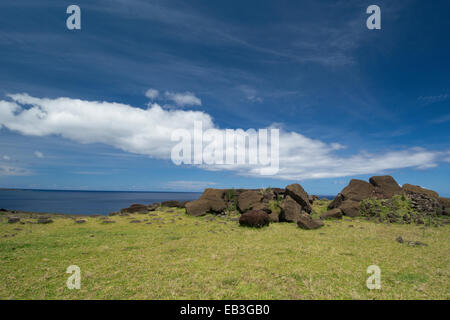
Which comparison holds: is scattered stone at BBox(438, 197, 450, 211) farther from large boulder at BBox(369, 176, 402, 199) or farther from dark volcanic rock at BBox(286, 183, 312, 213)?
dark volcanic rock at BBox(286, 183, 312, 213)

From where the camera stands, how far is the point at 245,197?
81.5ft

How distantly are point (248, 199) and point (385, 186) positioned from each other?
16.8 metres

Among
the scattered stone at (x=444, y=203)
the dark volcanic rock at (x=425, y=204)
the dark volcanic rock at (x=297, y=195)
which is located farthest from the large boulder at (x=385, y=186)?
the dark volcanic rock at (x=297, y=195)

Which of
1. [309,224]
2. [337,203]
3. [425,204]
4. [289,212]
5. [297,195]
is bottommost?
[309,224]

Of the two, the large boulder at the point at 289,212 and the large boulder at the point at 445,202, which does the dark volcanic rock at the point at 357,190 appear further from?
the large boulder at the point at 289,212

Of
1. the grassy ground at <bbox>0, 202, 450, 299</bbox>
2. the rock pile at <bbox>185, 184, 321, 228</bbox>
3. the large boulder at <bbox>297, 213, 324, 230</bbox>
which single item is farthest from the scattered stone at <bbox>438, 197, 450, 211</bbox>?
the large boulder at <bbox>297, 213, 324, 230</bbox>

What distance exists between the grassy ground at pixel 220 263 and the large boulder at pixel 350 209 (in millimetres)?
6492

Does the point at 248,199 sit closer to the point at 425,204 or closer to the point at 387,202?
the point at 387,202

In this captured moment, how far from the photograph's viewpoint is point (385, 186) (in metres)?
26.1

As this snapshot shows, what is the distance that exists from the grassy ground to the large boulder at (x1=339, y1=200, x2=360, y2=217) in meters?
6.49

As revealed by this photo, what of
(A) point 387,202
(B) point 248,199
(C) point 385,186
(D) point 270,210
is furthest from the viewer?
(C) point 385,186

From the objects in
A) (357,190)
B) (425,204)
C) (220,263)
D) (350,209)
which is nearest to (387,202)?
(425,204)

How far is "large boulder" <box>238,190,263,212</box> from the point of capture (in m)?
23.8

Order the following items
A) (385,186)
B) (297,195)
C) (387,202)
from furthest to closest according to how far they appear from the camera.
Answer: (385,186) → (387,202) → (297,195)
